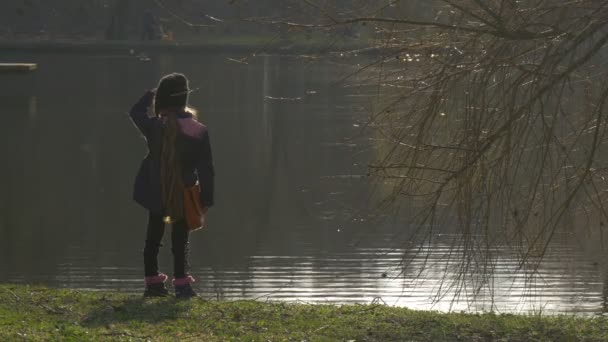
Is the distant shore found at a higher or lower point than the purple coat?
lower

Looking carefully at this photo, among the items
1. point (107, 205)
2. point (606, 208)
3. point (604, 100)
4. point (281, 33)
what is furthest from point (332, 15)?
point (107, 205)

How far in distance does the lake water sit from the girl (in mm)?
1006

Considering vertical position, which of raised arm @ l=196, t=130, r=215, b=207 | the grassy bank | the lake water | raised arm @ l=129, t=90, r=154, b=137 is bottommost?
the lake water

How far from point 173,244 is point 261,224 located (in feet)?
21.5

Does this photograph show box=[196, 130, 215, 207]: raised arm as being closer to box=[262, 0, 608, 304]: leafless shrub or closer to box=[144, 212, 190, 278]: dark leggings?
box=[144, 212, 190, 278]: dark leggings

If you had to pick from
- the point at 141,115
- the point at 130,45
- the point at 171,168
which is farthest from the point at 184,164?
the point at 130,45

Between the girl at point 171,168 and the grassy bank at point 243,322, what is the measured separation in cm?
30

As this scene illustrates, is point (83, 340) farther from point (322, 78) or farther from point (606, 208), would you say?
point (322, 78)

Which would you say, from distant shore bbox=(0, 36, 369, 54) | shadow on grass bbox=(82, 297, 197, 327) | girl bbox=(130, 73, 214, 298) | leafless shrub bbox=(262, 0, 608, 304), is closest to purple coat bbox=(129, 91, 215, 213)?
girl bbox=(130, 73, 214, 298)

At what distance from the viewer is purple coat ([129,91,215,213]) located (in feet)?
26.0

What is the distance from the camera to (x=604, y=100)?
706 centimetres

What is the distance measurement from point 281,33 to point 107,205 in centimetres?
851

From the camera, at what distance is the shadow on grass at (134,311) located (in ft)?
23.5

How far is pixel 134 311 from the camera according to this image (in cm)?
739
